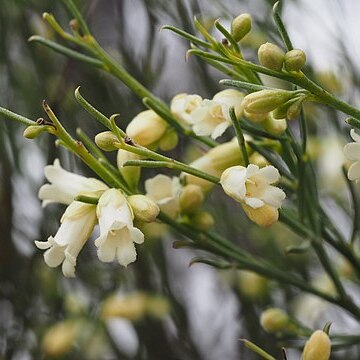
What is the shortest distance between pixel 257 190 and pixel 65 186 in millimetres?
150

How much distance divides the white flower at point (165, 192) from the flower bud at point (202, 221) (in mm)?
18

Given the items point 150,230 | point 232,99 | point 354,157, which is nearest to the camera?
point 354,157

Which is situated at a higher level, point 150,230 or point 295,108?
point 295,108

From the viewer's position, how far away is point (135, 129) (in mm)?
643

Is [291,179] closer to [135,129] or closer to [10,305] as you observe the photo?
[135,129]

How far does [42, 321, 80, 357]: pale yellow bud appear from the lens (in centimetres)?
106

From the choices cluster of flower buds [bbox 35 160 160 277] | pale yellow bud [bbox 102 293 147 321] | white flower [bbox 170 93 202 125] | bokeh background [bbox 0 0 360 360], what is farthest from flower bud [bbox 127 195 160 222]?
pale yellow bud [bbox 102 293 147 321]

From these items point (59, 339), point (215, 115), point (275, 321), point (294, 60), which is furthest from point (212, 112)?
point (59, 339)

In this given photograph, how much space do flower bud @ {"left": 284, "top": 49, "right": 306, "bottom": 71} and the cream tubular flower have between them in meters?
0.07

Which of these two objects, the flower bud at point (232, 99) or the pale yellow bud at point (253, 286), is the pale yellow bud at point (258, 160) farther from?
the pale yellow bud at point (253, 286)

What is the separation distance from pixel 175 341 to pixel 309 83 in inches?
27.4

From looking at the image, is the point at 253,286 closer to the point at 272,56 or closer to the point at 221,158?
the point at 221,158

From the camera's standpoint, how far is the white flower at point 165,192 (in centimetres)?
65

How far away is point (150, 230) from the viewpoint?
118cm
